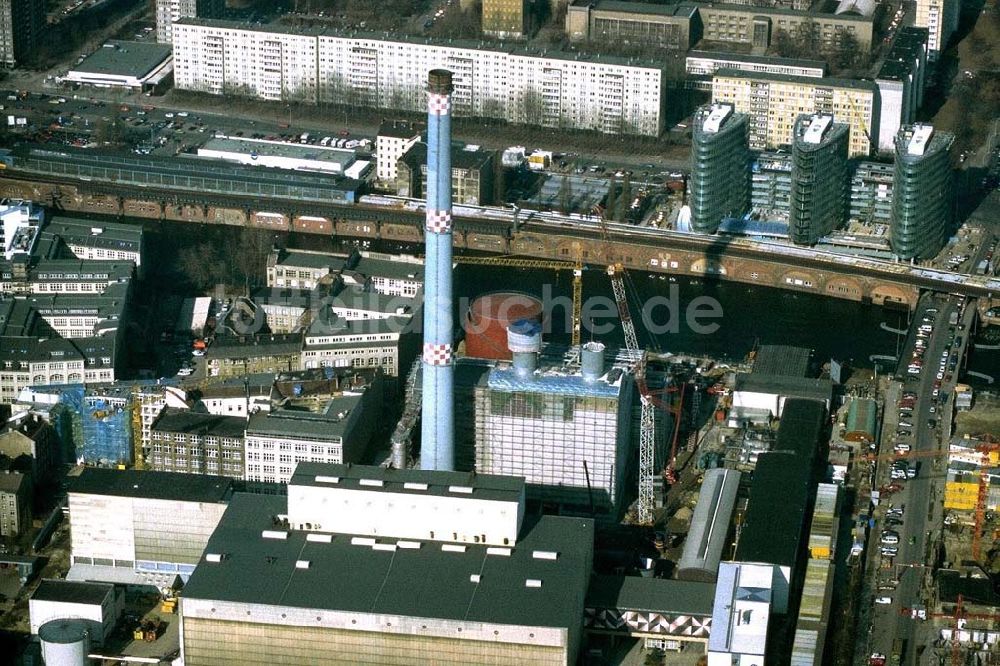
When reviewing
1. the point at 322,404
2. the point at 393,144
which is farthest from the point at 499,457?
the point at 393,144

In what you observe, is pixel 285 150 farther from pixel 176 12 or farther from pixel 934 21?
pixel 934 21

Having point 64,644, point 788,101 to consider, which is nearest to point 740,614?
Answer: point 64,644

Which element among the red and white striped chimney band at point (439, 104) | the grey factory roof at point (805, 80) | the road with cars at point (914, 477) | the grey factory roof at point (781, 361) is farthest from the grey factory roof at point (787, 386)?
the grey factory roof at point (805, 80)

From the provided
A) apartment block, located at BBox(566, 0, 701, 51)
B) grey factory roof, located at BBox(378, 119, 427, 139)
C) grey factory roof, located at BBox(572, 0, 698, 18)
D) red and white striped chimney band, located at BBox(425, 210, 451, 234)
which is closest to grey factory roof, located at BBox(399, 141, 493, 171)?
grey factory roof, located at BBox(378, 119, 427, 139)

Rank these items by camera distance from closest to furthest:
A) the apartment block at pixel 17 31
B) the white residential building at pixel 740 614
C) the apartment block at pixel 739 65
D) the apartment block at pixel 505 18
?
the white residential building at pixel 740 614 → the apartment block at pixel 739 65 → the apartment block at pixel 17 31 → the apartment block at pixel 505 18

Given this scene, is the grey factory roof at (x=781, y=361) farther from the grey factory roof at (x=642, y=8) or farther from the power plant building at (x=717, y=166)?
the grey factory roof at (x=642, y=8)

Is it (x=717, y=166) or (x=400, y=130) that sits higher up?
(x=717, y=166)

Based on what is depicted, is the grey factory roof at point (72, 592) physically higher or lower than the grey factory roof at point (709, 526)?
lower
